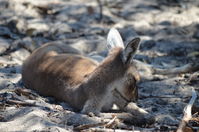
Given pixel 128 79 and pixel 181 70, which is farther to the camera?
pixel 181 70

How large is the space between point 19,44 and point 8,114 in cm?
340

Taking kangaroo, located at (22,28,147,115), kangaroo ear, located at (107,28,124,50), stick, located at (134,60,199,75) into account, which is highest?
kangaroo ear, located at (107,28,124,50)

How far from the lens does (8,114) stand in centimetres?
434

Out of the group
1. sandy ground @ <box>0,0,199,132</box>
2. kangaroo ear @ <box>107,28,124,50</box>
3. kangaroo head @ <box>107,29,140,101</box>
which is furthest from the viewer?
kangaroo ear @ <box>107,28,124,50</box>

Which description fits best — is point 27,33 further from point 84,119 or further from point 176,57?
point 84,119

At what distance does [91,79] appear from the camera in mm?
4855

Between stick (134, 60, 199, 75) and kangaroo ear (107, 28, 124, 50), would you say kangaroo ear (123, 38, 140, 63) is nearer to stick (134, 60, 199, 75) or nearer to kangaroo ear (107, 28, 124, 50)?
kangaroo ear (107, 28, 124, 50)

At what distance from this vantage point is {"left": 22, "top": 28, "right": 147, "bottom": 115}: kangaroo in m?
4.77

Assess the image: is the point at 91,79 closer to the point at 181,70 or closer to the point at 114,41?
the point at 114,41

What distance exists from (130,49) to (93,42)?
3371 millimetres

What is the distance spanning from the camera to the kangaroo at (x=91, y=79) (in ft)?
15.7

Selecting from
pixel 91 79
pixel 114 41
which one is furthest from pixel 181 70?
pixel 91 79

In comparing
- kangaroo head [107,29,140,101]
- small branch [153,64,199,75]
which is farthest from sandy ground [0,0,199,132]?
kangaroo head [107,29,140,101]

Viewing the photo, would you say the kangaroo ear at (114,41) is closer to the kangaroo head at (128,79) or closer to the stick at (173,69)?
the kangaroo head at (128,79)
